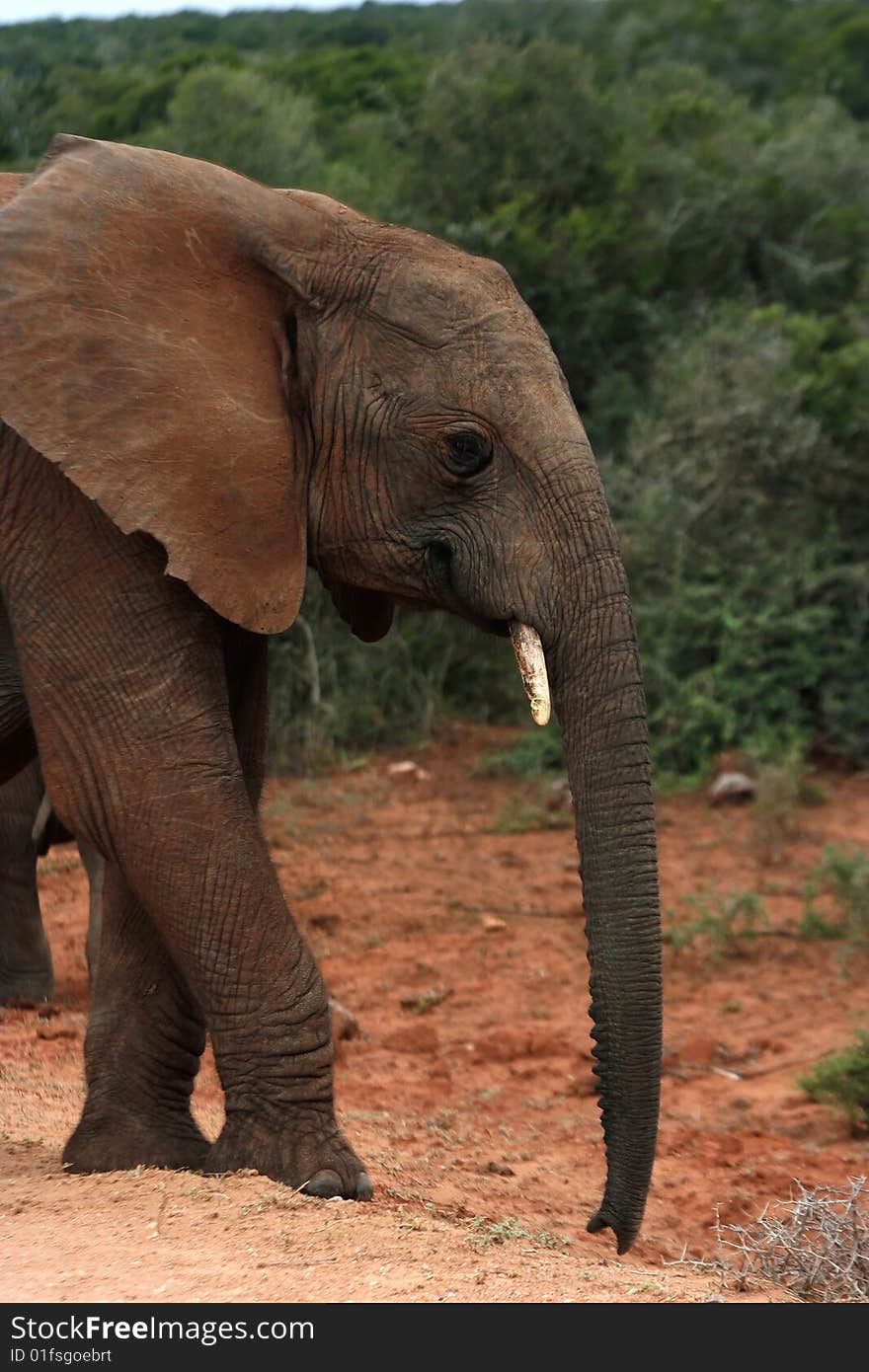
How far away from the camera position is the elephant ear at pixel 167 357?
12.9ft

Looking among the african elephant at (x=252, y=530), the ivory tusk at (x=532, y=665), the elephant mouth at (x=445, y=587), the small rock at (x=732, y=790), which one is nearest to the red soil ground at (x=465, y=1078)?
the small rock at (x=732, y=790)

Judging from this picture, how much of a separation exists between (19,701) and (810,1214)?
214 centimetres

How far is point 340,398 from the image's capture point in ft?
13.9

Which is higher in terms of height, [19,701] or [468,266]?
[468,266]

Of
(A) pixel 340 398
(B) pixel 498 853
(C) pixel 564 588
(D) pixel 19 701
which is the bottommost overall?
(B) pixel 498 853

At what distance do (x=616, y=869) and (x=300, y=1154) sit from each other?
96cm

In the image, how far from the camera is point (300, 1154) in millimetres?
4168

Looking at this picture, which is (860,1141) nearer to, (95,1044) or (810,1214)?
(810,1214)

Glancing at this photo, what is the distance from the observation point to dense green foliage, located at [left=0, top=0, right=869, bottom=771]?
35.9ft

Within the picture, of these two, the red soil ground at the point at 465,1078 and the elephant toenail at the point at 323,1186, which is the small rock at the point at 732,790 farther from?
the elephant toenail at the point at 323,1186

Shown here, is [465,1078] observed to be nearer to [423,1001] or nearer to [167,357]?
[423,1001]

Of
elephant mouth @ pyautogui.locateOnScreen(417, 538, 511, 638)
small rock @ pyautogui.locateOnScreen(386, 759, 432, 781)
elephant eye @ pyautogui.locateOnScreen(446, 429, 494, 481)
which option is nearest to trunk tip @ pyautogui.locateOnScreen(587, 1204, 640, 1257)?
elephant mouth @ pyautogui.locateOnScreen(417, 538, 511, 638)

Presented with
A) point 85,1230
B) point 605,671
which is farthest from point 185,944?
point 605,671

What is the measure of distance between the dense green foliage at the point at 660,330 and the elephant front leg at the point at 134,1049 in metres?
6.32
